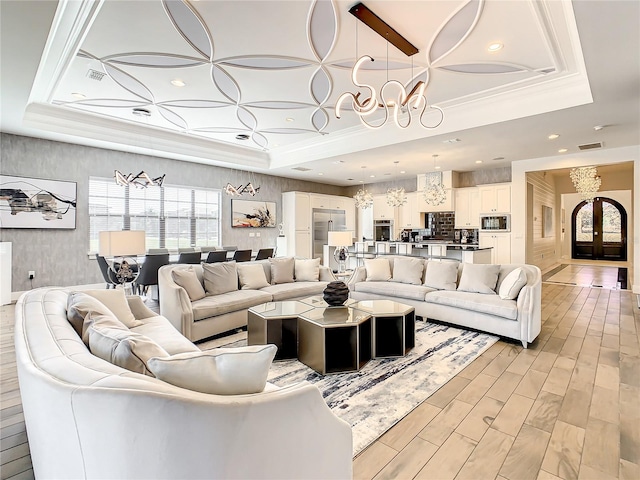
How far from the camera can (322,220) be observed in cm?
992

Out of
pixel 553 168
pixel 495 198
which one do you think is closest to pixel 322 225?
pixel 495 198

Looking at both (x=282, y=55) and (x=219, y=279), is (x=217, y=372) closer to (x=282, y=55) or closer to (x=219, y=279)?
(x=219, y=279)

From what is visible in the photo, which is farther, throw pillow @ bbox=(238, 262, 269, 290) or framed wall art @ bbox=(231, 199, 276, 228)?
framed wall art @ bbox=(231, 199, 276, 228)

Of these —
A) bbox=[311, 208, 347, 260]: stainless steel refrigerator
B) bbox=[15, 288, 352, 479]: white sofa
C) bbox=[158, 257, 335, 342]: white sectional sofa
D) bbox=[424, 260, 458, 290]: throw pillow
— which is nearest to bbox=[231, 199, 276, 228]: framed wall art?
bbox=[311, 208, 347, 260]: stainless steel refrigerator

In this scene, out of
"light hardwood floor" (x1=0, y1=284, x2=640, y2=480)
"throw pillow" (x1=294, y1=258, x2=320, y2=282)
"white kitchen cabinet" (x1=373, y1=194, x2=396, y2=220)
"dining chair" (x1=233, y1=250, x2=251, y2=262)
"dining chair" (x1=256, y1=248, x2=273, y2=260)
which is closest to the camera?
"light hardwood floor" (x1=0, y1=284, x2=640, y2=480)

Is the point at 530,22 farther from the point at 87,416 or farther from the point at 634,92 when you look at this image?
the point at 87,416

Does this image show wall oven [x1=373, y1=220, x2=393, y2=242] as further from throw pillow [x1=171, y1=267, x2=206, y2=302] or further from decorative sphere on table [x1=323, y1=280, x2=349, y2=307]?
throw pillow [x1=171, y1=267, x2=206, y2=302]

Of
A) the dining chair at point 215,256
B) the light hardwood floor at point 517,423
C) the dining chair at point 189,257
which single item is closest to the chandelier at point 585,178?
the light hardwood floor at point 517,423

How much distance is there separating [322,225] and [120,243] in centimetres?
690

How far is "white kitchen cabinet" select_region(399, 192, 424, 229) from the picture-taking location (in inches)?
369

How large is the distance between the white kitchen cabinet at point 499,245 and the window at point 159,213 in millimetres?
6675

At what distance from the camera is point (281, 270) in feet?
16.6

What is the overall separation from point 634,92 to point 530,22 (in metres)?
1.92

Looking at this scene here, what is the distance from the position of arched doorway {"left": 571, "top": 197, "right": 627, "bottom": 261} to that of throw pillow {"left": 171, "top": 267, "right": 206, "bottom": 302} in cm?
1377
